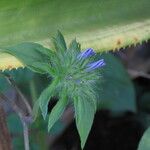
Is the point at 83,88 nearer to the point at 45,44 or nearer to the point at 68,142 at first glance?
the point at 45,44

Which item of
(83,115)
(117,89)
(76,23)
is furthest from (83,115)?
(117,89)

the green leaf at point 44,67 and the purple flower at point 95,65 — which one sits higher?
the green leaf at point 44,67

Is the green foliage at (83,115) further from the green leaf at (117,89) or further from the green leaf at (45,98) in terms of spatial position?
the green leaf at (117,89)

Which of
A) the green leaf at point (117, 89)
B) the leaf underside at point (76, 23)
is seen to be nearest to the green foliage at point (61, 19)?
the leaf underside at point (76, 23)

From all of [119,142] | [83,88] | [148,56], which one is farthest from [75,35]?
[148,56]

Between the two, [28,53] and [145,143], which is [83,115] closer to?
[28,53]

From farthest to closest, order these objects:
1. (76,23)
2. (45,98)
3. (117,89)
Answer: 1. (117,89)
2. (76,23)
3. (45,98)
